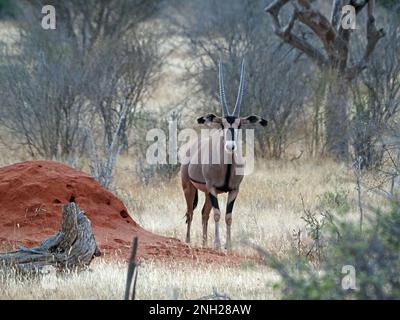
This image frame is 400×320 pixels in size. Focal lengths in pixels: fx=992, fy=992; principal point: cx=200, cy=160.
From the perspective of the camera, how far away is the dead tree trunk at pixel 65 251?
32.0 feet

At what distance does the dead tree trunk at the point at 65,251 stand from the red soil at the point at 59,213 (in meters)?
1.33

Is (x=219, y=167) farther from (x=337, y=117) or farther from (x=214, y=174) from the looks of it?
(x=337, y=117)

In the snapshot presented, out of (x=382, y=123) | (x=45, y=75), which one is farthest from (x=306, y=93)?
(x=45, y=75)

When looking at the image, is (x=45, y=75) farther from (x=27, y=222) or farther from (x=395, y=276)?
(x=395, y=276)

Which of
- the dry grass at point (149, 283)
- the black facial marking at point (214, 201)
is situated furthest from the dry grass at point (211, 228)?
the black facial marking at point (214, 201)

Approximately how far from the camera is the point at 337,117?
20453 mm

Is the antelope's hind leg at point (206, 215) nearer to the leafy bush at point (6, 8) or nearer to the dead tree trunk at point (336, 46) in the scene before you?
the dead tree trunk at point (336, 46)

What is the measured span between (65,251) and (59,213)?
2.33m

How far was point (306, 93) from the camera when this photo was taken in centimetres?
2152

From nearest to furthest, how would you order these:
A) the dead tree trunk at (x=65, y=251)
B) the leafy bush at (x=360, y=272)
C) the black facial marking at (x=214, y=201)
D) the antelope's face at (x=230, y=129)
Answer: the leafy bush at (x=360, y=272), the dead tree trunk at (x=65, y=251), the antelope's face at (x=230, y=129), the black facial marking at (x=214, y=201)

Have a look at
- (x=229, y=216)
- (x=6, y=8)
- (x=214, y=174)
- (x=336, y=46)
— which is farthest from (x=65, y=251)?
(x=6, y=8)

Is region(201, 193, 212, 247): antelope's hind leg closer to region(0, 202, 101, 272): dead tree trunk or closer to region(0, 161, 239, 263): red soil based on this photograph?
region(0, 161, 239, 263): red soil

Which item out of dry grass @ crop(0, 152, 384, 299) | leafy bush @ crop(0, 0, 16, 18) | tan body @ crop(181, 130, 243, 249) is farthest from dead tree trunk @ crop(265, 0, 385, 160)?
leafy bush @ crop(0, 0, 16, 18)
